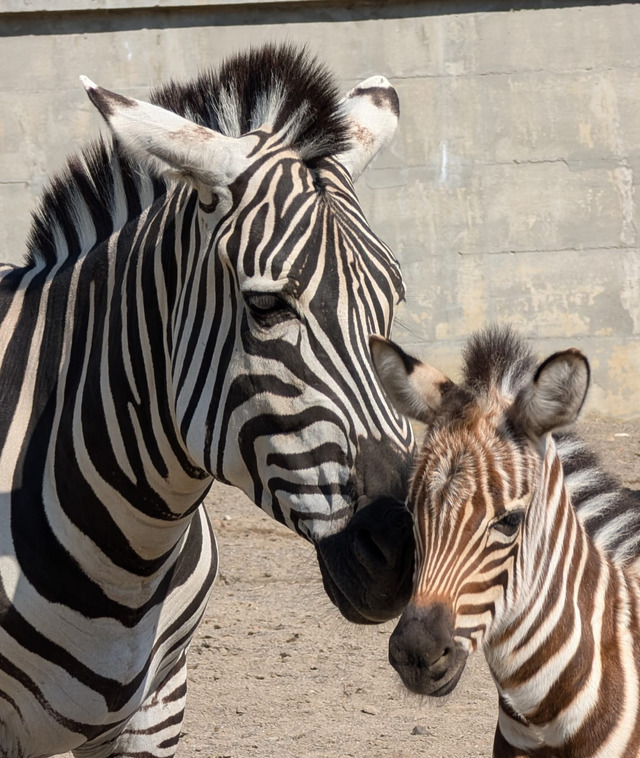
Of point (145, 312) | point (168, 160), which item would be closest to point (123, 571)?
point (145, 312)

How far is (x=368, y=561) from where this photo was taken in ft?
8.39

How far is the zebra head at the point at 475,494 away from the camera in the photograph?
264 cm

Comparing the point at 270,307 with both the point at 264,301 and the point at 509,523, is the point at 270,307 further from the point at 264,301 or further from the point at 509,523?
the point at 509,523

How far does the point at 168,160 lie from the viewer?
280 centimetres

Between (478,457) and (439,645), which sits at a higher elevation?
(478,457)

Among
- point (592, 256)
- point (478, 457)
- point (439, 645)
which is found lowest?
point (439, 645)

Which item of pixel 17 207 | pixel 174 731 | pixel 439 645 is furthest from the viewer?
pixel 17 207

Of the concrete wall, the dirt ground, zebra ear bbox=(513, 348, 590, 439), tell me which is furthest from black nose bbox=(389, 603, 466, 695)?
the concrete wall

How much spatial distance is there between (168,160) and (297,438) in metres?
0.81

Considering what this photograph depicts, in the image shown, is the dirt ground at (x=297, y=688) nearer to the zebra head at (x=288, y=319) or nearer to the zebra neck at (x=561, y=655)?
the zebra neck at (x=561, y=655)

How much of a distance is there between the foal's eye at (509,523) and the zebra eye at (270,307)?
76 centimetres

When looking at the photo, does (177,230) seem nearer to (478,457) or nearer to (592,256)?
(478,457)

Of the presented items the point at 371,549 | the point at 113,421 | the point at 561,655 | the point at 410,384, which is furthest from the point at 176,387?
the point at 561,655

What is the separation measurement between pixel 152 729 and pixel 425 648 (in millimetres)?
1427
